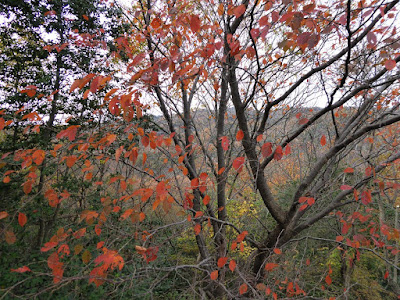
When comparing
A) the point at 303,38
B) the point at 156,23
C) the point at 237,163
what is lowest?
the point at 237,163

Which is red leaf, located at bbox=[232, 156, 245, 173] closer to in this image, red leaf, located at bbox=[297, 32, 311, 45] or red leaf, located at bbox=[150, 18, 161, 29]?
red leaf, located at bbox=[297, 32, 311, 45]

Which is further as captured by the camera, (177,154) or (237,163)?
(177,154)

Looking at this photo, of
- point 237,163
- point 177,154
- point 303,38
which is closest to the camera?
point 303,38

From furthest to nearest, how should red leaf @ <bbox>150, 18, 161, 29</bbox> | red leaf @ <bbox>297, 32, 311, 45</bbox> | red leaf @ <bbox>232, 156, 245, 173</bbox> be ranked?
red leaf @ <bbox>150, 18, 161, 29</bbox>
red leaf @ <bbox>232, 156, 245, 173</bbox>
red leaf @ <bbox>297, 32, 311, 45</bbox>

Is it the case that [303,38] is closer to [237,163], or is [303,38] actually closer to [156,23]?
[237,163]

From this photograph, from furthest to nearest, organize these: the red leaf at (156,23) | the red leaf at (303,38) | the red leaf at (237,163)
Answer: the red leaf at (156,23), the red leaf at (237,163), the red leaf at (303,38)

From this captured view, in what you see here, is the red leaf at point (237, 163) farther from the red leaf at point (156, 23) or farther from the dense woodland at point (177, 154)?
the red leaf at point (156, 23)

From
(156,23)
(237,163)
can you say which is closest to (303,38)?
(237,163)

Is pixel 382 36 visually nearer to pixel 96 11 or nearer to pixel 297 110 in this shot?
pixel 297 110

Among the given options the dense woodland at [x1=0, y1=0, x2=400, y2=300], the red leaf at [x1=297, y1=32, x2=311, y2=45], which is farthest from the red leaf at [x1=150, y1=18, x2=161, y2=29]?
the red leaf at [x1=297, y1=32, x2=311, y2=45]

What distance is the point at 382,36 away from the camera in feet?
7.23

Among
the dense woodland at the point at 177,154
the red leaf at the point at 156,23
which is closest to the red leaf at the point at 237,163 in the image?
the dense woodland at the point at 177,154

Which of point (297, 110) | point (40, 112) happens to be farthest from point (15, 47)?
point (297, 110)

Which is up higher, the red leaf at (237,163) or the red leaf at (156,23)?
the red leaf at (156,23)
